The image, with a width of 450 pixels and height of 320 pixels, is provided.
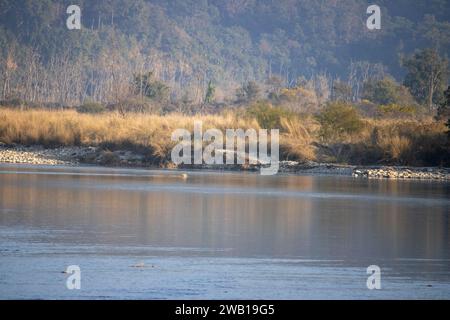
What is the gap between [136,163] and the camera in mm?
38625

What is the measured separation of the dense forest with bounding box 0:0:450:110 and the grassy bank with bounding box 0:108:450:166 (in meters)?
64.8

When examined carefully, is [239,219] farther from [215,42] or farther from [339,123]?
[215,42]

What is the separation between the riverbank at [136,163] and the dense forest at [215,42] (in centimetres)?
6795

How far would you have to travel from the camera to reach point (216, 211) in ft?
62.0

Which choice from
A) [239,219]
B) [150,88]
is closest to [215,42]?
[150,88]

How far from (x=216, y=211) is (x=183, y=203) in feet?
5.49

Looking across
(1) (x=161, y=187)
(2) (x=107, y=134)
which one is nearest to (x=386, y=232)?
(1) (x=161, y=187)

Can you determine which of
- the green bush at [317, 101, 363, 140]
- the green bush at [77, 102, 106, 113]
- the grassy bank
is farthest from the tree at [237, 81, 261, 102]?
the green bush at [317, 101, 363, 140]

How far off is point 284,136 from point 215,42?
10817cm

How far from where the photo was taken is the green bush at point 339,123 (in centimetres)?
3906

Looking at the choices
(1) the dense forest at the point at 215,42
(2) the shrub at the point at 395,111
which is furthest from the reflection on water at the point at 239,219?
(1) the dense forest at the point at 215,42

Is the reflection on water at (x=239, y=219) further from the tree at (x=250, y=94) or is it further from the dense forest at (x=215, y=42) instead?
the dense forest at (x=215, y=42)

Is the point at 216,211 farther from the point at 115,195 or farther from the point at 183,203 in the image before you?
the point at 115,195

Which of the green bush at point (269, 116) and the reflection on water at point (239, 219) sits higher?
the green bush at point (269, 116)
